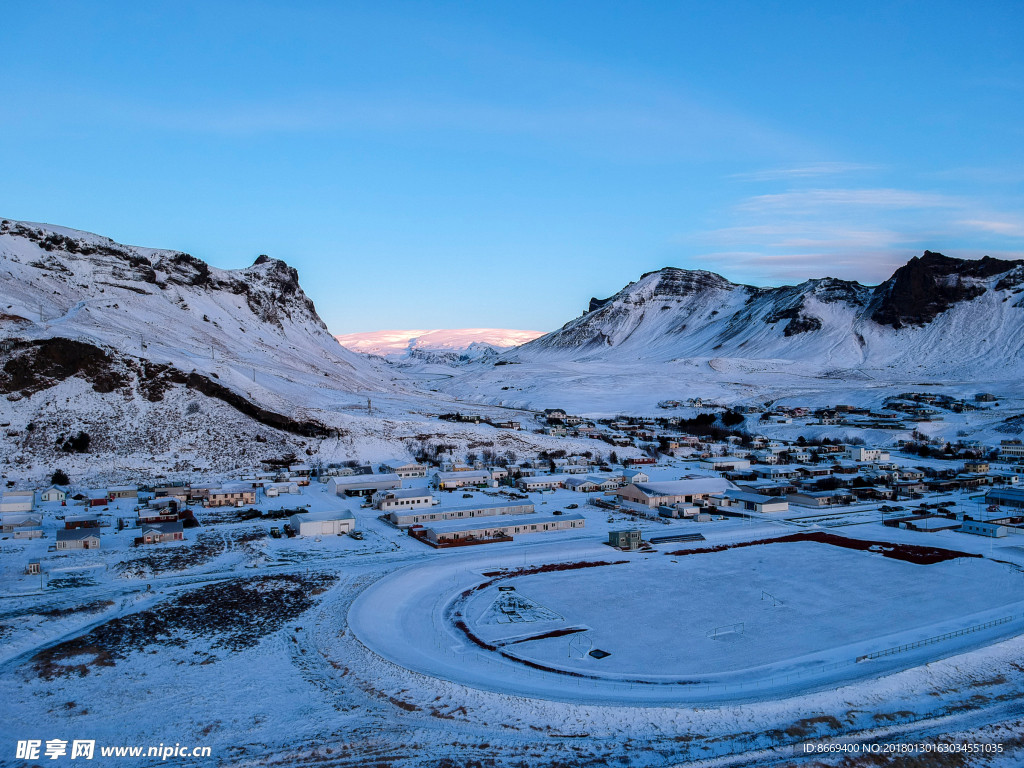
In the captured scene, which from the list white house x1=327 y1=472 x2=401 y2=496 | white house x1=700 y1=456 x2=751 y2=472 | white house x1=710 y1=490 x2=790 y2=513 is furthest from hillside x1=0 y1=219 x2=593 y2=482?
white house x1=710 y1=490 x2=790 y2=513

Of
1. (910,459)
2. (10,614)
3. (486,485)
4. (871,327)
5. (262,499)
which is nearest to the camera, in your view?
(10,614)

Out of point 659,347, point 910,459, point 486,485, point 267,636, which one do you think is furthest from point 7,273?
point 659,347

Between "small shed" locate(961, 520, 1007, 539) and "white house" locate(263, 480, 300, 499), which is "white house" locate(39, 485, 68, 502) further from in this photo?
"small shed" locate(961, 520, 1007, 539)

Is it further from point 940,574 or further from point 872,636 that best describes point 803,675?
point 940,574

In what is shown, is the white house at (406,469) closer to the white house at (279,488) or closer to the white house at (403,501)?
the white house at (279,488)

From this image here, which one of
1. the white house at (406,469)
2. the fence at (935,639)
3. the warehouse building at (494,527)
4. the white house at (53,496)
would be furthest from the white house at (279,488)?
the fence at (935,639)

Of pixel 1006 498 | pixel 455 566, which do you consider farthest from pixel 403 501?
pixel 1006 498
